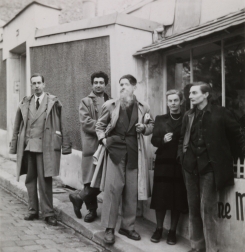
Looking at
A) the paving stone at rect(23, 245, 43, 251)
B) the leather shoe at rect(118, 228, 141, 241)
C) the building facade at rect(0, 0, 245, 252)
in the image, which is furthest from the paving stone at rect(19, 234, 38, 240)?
the building facade at rect(0, 0, 245, 252)

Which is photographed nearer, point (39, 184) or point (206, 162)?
point (206, 162)

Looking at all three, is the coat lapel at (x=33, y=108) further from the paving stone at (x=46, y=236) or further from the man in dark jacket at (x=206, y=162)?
the man in dark jacket at (x=206, y=162)

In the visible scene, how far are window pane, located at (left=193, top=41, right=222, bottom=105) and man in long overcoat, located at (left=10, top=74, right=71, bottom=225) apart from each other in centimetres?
204

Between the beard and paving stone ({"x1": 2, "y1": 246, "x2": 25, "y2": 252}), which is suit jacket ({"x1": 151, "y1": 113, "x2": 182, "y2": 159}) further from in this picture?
paving stone ({"x1": 2, "y1": 246, "x2": 25, "y2": 252})

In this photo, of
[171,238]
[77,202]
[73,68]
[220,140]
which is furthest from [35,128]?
[220,140]

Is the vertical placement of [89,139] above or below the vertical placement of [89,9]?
below

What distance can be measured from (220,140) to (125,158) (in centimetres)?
117

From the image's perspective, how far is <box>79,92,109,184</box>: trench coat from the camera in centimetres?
470

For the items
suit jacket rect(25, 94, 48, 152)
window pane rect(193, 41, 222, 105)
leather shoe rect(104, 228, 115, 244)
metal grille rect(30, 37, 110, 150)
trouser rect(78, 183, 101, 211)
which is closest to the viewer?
leather shoe rect(104, 228, 115, 244)

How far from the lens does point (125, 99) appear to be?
428 centimetres

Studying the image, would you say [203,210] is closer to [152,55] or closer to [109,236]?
[109,236]

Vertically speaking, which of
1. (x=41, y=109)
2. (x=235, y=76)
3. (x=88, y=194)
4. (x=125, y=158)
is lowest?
(x=88, y=194)

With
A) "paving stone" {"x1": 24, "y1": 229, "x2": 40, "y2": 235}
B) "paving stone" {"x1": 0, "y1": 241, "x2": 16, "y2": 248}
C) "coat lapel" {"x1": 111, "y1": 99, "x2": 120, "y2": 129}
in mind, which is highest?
"coat lapel" {"x1": 111, "y1": 99, "x2": 120, "y2": 129}

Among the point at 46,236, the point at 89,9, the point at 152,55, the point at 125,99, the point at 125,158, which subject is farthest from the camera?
the point at 89,9
